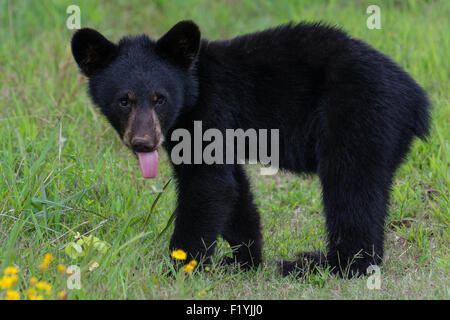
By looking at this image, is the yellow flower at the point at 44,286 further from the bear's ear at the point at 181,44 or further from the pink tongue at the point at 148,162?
the bear's ear at the point at 181,44

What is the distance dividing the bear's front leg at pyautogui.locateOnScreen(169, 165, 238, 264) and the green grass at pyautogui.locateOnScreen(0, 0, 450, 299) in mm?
174

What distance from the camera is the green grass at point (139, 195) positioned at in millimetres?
3980

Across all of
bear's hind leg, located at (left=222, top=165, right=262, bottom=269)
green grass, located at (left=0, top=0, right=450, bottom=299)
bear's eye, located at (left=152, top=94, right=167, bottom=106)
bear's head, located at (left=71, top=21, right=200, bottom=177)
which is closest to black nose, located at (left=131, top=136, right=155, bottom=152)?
bear's head, located at (left=71, top=21, right=200, bottom=177)

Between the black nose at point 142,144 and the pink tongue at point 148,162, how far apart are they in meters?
0.07

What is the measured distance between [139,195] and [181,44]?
1387 mm

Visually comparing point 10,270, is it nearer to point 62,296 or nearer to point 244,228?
point 62,296

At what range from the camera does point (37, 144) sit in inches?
215

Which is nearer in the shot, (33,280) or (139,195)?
(33,280)

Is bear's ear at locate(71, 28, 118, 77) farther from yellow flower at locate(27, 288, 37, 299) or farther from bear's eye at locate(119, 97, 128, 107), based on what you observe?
yellow flower at locate(27, 288, 37, 299)

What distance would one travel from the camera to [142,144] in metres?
3.95

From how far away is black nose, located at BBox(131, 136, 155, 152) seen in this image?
393cm

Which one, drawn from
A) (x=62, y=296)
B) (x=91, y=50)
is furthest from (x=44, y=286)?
(x=91, y=50)

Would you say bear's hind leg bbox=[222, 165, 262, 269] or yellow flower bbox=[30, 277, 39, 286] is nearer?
yellow flower bbox=[30, 277, 39, 286]
